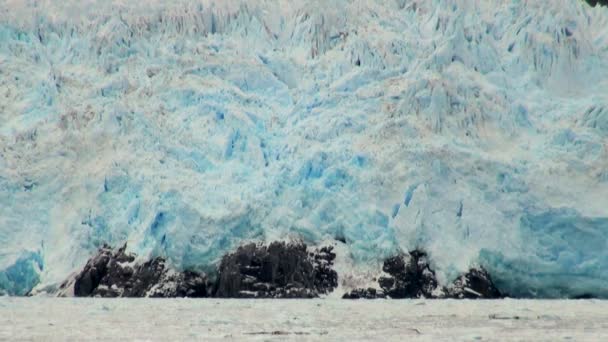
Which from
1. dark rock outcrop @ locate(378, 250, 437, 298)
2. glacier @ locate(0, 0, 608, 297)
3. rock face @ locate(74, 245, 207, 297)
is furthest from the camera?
rock face @ locate(74, 245, 207, 297)

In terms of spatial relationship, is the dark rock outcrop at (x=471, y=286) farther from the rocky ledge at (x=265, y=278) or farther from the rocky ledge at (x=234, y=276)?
the rocky ledge at (x=234, y=276)

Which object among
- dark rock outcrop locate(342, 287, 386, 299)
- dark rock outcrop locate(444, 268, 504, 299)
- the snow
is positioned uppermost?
dark rock outcrop locate(444, 268, 504, 299)

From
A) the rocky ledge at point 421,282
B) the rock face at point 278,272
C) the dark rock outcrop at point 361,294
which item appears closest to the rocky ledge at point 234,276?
the rock face at point 278,272

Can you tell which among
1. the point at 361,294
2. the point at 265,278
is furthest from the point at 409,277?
the point at 265,278

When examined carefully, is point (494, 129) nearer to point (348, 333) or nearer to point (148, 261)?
point (148, 261)

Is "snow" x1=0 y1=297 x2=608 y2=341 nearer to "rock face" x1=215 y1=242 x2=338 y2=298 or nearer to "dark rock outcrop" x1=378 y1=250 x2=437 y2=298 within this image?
"dark rock outcrop" x1=378 y1=250 x2=437 y2=298

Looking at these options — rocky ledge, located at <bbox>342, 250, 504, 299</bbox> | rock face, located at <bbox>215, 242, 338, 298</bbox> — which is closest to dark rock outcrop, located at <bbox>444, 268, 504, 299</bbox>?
rocky ledge, located at <bbox>342, 250, 504, 299</bbox>

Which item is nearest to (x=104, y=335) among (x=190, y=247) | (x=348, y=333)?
(x=348, y=333)
